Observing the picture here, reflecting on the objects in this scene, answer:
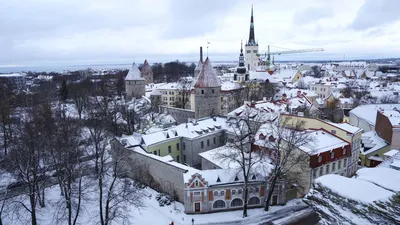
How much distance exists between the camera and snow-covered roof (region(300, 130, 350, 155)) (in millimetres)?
20462

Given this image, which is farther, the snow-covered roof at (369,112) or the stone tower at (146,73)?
the stone tower at (146,73)

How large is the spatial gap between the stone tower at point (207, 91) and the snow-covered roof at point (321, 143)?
13.2 meters

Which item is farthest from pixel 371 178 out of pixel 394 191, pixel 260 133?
pixel 260 133

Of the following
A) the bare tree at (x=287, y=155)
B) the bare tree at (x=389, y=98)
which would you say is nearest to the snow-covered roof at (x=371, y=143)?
the bare tree at (x=287, y=155)

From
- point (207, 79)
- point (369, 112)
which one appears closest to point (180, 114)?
point (207, 79)

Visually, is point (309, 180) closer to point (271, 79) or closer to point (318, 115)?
point (318, 115)

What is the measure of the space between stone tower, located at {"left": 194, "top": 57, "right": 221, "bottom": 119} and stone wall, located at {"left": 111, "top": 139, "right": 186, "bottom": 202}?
11619 millimetres

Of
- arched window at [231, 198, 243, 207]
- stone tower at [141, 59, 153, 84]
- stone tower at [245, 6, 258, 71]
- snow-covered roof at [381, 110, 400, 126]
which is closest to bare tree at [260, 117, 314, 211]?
arched window at [231, 198, 243, 207]

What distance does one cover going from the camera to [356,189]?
5137mm

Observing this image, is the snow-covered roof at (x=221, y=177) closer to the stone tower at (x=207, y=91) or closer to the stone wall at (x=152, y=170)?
the stone wall at (x=152, y=170)

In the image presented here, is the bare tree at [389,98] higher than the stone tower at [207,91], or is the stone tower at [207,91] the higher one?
the stone tower at [207,91]

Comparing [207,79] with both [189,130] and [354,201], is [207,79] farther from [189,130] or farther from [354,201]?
[354,201]

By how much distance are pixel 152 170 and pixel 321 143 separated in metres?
13.0

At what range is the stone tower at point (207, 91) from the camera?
1281 inches
